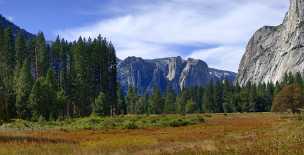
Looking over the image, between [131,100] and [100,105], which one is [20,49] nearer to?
[100,105]

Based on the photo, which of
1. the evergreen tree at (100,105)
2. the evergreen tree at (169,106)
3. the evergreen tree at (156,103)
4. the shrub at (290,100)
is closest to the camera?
the shrub at (290,100)

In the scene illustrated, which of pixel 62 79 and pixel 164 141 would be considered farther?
pixel 62 79

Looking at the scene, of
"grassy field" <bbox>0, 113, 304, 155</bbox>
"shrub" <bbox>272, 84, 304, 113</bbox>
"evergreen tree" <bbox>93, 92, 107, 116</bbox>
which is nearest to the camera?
"grassy field" <bbox>0, 113, 304, 155</bbox>

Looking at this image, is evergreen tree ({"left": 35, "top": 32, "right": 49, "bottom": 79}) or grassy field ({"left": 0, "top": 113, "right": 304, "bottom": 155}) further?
evergreen tree ({"left": 35, "top": 32, "right": 49, "bottom": 79})

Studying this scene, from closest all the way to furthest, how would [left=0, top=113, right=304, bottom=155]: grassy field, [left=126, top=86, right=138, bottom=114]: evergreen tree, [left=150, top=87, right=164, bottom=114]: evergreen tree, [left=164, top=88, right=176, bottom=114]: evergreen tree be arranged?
[left=0, top=113, right=304, bottom=155]: grassy field → [left=150, top=87, right=164, bottom=114]: evergreen tree → [left=164, top=88, right=176, bottom=114]: evergreen tree → [left=126, top=86, right=138, bottom=114]: evergreen tree

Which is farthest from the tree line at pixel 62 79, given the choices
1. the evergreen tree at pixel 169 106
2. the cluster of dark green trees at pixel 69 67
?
the evergreen tree at pixel 169 106

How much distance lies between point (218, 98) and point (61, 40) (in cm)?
5838

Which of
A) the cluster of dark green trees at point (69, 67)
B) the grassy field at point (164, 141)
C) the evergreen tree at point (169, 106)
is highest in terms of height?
the cluster of dark green trees at point (69, 67)

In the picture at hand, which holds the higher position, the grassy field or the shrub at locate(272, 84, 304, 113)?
the shrub at locate(272, 84, 304, 113)

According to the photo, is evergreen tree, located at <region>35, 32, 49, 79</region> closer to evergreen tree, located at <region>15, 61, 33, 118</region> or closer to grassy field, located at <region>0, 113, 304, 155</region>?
evergreen tree, located at <region>15, 61, 33, 118</region>

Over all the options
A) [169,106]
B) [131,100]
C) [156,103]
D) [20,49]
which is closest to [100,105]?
[20,49]

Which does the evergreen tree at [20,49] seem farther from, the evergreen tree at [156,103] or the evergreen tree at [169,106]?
the evergreen tree at [169,106]

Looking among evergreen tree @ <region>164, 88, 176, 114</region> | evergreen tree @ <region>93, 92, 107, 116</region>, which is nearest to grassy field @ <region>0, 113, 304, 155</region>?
evergreen tree @ <region>93, 92, 107, 116</region>

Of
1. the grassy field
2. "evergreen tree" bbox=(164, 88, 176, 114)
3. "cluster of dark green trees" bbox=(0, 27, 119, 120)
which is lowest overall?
the grassy field
